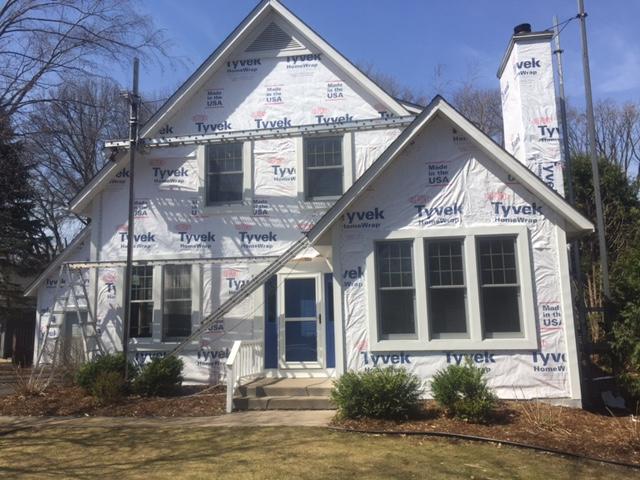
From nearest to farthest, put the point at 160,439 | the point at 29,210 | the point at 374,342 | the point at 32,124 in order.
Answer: the point at 160,439
the point at 374,342
the point at 32,124
the point at 29,210

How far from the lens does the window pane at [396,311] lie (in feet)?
32.5

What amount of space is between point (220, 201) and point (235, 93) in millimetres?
2716

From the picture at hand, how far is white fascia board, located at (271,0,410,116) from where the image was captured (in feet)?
40.9

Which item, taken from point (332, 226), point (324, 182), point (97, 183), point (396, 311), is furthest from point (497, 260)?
point (97, 183)

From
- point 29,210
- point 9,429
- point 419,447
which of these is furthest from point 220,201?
point 29,210

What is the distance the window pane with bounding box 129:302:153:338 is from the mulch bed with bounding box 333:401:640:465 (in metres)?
6.19

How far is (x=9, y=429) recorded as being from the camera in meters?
8.73

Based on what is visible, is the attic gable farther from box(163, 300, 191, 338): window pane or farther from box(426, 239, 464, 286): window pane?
box(426, 239, 464, 286): window pane

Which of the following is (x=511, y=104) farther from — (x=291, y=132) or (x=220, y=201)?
(x=220, y=201)

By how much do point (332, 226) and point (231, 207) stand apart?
3.45 metres

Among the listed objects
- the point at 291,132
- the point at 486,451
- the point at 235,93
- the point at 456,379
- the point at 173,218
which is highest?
the point at 235,93

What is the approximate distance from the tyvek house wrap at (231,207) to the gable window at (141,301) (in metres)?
0.27

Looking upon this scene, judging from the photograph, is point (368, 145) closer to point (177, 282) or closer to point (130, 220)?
point (177, 282)

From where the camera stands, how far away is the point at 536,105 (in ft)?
37.7
